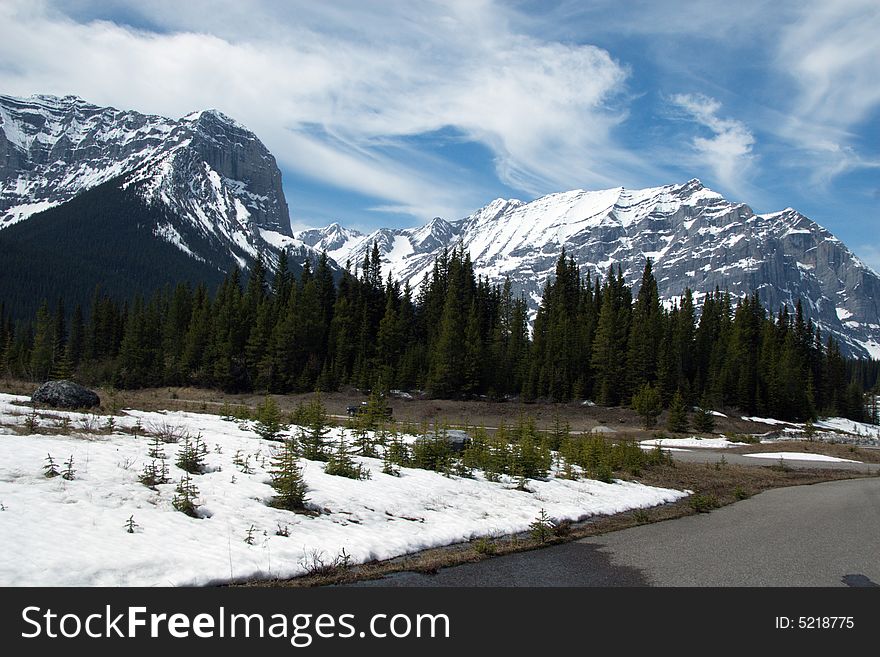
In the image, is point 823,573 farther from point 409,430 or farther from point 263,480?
point 409,430

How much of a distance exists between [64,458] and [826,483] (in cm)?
3032

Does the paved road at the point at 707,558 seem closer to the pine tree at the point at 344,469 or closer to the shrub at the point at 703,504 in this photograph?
the shrub at the point at 703,504

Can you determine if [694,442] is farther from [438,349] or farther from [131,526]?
[131,526]

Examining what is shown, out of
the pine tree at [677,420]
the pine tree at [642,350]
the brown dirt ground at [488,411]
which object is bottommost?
the brown dirt ground at [488,411]

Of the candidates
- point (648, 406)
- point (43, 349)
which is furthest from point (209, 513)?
point (43, 349)

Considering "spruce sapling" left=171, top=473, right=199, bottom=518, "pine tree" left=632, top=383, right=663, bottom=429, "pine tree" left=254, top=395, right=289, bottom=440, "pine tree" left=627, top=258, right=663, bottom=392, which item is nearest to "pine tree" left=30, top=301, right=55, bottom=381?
"pine tree" left=254, top=395, right=289, bottom=440

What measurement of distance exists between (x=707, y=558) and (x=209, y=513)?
372 inches

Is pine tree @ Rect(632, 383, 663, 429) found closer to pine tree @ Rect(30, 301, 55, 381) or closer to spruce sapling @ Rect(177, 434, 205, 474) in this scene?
spruce sapling @ Rect(177, 434, 205, 474)

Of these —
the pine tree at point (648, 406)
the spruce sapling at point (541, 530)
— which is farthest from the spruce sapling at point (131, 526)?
the pine tree at point (648, 406)

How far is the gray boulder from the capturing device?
18531 millimetres

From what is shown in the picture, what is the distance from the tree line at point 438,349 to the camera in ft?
235

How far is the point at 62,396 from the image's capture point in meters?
18.9

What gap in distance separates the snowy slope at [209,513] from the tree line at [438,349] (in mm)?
52710
